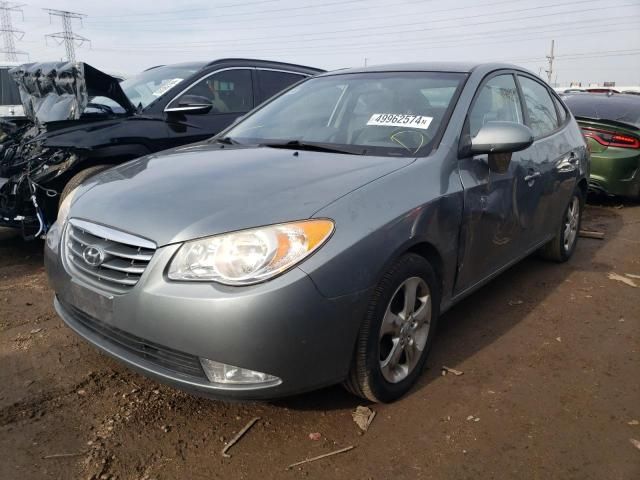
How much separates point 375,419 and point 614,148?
5.65 metres

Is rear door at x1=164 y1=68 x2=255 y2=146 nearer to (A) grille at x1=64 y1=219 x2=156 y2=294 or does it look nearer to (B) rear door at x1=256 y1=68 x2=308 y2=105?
(B) rear door at x1=256 y1=68 x2=308 y2=105

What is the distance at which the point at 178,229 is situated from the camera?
6.49 feet

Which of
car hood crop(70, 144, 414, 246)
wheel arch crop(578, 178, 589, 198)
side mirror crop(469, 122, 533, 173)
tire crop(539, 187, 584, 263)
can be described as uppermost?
side mirror crop(469, 122, 533, 173)

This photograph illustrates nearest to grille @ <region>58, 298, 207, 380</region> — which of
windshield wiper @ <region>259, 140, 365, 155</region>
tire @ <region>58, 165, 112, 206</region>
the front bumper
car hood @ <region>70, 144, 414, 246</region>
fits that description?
the front bumper

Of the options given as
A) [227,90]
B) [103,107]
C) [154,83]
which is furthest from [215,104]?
[103,107]

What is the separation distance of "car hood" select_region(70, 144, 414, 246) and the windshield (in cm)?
235

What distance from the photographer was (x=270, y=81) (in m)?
5.58

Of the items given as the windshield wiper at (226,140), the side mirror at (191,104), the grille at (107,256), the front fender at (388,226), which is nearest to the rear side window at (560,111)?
the front fender at (388,226)

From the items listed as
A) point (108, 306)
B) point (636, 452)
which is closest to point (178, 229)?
point (108, 306)

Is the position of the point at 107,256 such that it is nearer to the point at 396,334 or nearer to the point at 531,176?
the point at 396,334

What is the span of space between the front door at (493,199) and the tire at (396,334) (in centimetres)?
36

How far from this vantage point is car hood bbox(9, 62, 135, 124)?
179 inches

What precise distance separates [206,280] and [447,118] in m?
1.61

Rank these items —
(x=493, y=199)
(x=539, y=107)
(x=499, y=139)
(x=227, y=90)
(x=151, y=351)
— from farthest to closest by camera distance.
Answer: (x=227, y=90) → (x=539, y=107) → (x=493, y=199) → (x=499, y=139) → (x=151, y=351)
